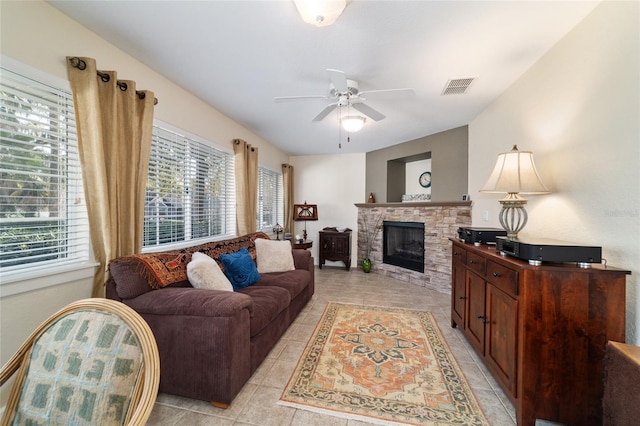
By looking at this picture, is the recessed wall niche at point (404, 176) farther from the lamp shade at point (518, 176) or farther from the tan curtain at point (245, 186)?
the lamp shade at point (518, 176)

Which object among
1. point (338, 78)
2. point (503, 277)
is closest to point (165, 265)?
point (338, 78)

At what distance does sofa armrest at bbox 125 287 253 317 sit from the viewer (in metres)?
1.53

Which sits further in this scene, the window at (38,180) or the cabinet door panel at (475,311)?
the cabinet door panel at (475,311)

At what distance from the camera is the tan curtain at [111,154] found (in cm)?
168

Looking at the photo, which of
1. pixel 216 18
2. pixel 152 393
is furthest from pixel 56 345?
pixel 216 18

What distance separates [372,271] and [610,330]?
380 cm

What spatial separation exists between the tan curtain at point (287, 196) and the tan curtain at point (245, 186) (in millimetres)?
1437

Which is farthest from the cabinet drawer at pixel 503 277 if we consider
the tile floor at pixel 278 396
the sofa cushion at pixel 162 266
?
the sofa cushion at pixel 162 266

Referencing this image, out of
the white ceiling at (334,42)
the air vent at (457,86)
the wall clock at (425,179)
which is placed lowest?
the wall clock at (425,179)

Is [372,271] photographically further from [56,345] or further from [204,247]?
[56,345]

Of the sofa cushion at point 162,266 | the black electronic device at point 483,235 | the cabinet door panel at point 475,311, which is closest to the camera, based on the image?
the sofa cushion at point 162,266

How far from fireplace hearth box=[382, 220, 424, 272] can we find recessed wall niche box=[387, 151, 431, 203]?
598 millimetres

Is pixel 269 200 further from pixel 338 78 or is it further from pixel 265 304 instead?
pixel 338 78

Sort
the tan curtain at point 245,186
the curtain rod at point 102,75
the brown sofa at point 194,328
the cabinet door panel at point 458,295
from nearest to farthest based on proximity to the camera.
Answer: the brown sofa at point 194,328 < the curtain rod at point 102,75 < the cabinet door panel at point 458,295 < the tan curtain at point 245,186
